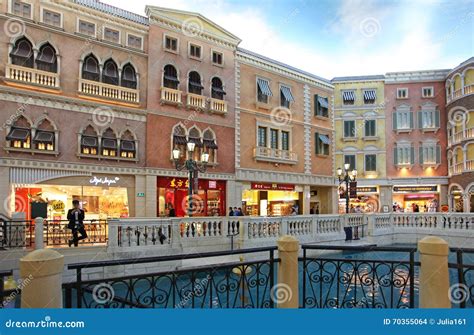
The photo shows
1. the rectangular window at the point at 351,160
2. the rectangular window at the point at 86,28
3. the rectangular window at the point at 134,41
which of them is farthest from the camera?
the rectangular window at the point at 351,160

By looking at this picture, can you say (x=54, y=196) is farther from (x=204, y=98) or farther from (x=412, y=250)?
(x=412, y=250)

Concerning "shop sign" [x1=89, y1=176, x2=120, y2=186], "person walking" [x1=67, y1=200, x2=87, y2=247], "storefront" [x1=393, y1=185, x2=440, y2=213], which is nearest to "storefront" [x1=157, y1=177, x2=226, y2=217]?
"shop sign" [x1=89, y1=176, x2=120, y2=186]

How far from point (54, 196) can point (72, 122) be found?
2757mm

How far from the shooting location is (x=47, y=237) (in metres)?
11.0

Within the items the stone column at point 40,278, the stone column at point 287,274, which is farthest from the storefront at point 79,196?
the stone column at point 287,274

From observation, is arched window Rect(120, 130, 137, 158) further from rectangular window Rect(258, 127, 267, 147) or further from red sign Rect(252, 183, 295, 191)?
rectangular window Rect(258, 127, 267, 147)

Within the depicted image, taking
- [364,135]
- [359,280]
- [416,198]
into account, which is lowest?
[359,280]

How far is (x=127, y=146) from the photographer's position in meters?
15.6

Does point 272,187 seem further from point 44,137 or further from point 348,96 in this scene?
point 348,96

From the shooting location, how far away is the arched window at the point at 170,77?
55.3 feet

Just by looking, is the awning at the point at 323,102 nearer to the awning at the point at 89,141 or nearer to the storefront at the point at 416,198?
the storefront at the point at 416,198

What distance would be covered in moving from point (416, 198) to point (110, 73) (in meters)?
21.9

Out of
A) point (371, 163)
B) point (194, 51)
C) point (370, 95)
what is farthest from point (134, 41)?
point (371, 163)

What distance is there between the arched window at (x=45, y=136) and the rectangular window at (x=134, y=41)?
4655 millimetres
